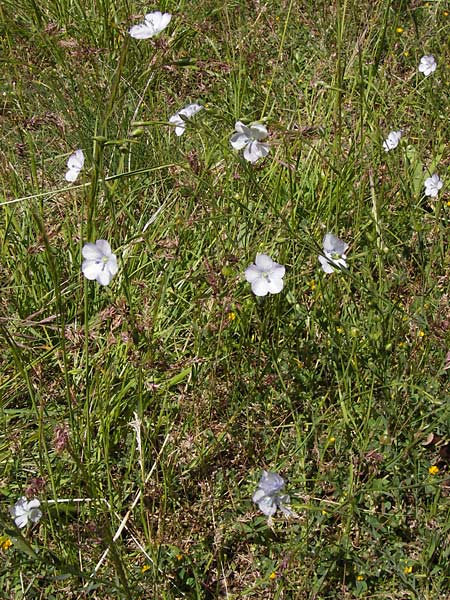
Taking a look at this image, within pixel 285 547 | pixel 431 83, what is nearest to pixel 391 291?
pixel 285 547

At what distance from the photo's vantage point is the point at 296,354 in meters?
2.12

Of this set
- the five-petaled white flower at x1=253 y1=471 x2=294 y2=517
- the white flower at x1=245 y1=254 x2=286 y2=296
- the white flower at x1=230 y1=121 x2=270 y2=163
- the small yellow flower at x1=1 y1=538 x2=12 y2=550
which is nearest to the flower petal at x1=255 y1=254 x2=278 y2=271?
the white flower at x1=245 y1=254 x2=286 y2=296

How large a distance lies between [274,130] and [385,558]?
1.47 meters

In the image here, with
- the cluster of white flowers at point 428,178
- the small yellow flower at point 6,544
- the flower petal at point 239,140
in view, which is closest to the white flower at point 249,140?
the flower petal at point 239,140

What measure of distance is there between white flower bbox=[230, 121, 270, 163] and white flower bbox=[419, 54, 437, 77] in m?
1.20

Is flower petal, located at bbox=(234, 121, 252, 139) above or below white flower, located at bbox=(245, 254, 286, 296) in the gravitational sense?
above

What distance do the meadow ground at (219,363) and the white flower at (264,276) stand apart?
0.23 feet

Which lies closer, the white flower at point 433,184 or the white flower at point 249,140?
the white flower at point 249,140

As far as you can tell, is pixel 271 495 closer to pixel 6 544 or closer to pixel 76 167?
pixel 6 544

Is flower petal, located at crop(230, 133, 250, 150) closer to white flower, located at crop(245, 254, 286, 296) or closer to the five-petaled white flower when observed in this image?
white flower, located at crop(245, 254, 286, 296)

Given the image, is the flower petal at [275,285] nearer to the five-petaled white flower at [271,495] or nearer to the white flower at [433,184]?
the five-petaled white flower at [271,495]

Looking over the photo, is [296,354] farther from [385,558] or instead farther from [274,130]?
[274,130]

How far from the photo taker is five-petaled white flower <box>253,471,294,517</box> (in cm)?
164

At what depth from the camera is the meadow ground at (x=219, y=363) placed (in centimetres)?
176
